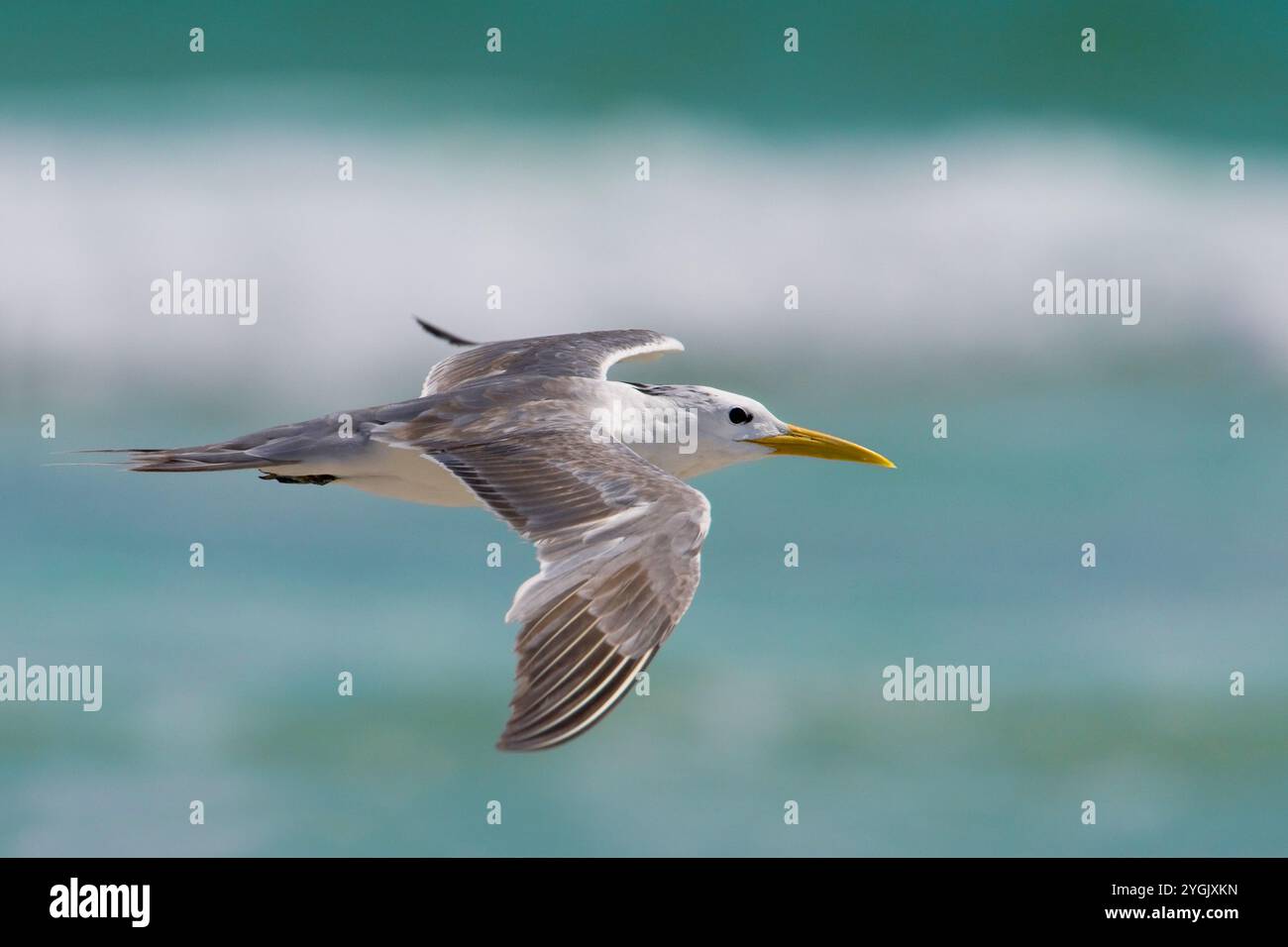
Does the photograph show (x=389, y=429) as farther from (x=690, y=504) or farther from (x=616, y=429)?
(x=690, y=504)

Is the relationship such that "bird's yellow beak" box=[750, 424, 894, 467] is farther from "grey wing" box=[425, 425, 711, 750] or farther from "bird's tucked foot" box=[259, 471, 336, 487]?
"bird's tucked foot" box=[259, 471, 336, 487]

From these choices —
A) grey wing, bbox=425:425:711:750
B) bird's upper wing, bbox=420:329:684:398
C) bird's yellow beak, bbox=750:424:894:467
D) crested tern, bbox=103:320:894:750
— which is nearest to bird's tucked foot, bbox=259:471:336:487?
crested tern, bbox=103:320:894:750

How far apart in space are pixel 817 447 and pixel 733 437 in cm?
67

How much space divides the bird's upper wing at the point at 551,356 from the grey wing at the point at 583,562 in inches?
102

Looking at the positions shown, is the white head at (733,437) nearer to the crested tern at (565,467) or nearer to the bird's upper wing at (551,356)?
the crested tern at (565,467)

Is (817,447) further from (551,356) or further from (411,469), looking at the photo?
(411,469)

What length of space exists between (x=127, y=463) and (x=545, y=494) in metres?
3.09

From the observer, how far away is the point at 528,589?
7.77 metres

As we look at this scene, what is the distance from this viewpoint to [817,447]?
38.6 feet

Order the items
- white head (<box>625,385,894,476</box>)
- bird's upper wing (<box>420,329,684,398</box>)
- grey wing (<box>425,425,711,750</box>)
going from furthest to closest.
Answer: bird's upper wing (<box>420,329,684,398</box>)
white head (<box>625,385,894,476</box>)
grey wing (<box>425,425,711,750</box>)

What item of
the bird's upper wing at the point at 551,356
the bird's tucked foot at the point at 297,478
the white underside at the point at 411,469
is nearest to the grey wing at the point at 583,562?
the white underside at the point at 411,469

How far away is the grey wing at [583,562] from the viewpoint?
7.22 m

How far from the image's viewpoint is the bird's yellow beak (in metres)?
11.7

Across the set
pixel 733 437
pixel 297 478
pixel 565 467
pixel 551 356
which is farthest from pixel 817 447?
pixel 297 478
